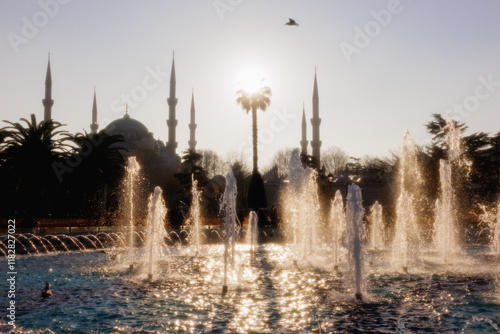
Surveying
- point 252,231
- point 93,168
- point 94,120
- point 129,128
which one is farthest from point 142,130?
point 252,231

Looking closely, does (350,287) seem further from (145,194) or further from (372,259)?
(145,194)

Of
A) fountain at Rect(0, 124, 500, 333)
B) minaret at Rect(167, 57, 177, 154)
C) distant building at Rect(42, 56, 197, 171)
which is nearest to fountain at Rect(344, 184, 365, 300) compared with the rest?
fountain at Rect(0, 124, 500, 333)

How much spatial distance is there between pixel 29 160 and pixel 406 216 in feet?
48.6

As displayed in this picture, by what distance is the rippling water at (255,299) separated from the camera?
600 centimetres

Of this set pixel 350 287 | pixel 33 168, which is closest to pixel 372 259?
pixel 350 287

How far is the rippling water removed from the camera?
600 centimetres

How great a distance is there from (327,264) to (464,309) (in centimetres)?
510

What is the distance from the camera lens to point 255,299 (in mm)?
7469

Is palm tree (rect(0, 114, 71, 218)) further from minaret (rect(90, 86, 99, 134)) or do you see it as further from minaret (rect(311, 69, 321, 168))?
minaret (rect(90, 86, 99, 134))

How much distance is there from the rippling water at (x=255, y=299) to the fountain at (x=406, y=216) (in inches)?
34.8

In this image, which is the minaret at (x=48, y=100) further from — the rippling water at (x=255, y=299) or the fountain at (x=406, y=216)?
the rippling water at (x=255, y=299)

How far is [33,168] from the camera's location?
20.8 m

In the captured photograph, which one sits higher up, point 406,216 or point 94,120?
point 94,120

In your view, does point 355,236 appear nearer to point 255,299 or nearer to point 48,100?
point 255,299
